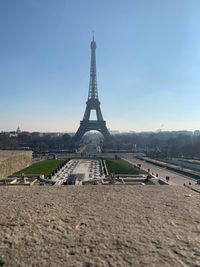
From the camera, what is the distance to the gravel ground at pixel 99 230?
18.1ft

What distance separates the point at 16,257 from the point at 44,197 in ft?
15.4

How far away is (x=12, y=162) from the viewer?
27.8 metres

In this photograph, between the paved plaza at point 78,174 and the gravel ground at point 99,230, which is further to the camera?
the paved plaza at point 78,174

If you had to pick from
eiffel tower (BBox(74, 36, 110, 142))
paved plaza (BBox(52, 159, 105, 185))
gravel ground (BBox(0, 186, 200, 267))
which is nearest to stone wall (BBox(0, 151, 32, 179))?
paved plaza (BBox(52, 159, 105, 185))

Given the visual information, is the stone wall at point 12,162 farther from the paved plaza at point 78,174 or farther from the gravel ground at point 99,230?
the gravel ground at point 99,230

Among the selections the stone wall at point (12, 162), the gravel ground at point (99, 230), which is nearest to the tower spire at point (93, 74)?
the stone wall at point (12, 162)

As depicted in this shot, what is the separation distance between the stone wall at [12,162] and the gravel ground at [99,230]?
1483 centimetres

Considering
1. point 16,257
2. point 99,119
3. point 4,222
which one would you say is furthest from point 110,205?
point 99,119

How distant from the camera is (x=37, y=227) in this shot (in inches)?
275

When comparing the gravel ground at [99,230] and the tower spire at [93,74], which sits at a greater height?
the tower spire at [93,74]

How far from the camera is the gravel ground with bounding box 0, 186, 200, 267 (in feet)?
18.1

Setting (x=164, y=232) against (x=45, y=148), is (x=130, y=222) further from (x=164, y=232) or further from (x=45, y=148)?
(x=45, y=148)

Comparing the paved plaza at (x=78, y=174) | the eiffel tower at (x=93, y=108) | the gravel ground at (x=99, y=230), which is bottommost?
the paved plaza at (x=78, y=174)

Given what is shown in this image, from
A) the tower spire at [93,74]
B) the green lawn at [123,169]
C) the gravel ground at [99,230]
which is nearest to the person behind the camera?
the gravel ground at [99,230]
